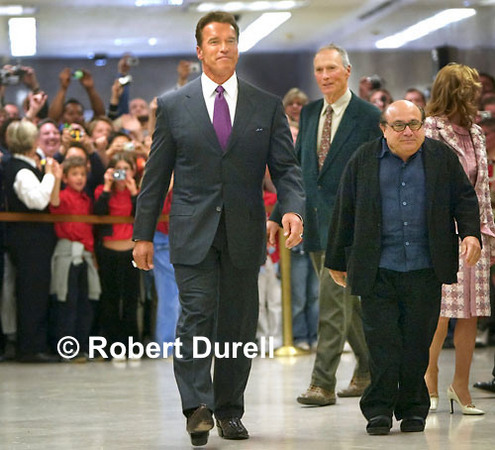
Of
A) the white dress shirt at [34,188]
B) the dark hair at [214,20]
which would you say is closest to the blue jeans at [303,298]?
the white dress shirt at [34,188]

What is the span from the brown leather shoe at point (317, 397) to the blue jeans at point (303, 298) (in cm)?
326

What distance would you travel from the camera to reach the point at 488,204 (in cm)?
665

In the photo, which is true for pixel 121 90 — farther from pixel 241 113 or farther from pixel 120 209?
pixel 241 113

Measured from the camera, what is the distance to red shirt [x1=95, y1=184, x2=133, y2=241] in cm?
1013

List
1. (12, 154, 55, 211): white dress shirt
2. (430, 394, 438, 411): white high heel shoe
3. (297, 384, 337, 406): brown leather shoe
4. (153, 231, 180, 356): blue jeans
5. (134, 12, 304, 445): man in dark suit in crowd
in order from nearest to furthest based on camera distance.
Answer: (134, 12, 304, 445): man in dark suit in crowd < (430, 394, 438, 411): white high heel shoe < (297, 384, 337, 406): brown leather shoe < (12, 154, 55, 211): white dress shirt < (153, 231, 180, 356): blue jeans

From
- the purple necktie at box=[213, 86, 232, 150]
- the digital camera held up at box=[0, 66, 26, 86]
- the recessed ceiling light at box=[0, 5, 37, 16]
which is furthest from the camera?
the recessed ceiling light at box=[0, 5, 37, 16]

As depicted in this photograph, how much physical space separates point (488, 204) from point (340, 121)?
1.06 metres

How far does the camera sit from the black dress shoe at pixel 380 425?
234 inches

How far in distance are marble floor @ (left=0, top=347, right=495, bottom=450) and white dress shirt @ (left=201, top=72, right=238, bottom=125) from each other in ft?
4.82

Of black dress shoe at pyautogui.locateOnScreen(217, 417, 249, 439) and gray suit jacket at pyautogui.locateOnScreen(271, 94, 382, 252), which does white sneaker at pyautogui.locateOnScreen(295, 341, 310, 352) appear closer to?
gray suit jacket at pyautogui.locateOnScreen(271, 94, 382, 252)

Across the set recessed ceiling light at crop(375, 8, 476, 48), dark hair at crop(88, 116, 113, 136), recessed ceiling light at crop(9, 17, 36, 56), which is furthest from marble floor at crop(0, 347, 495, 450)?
recessed ceiling light at crop(375, 8, 476, 48)

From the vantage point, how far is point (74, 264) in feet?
32.8
